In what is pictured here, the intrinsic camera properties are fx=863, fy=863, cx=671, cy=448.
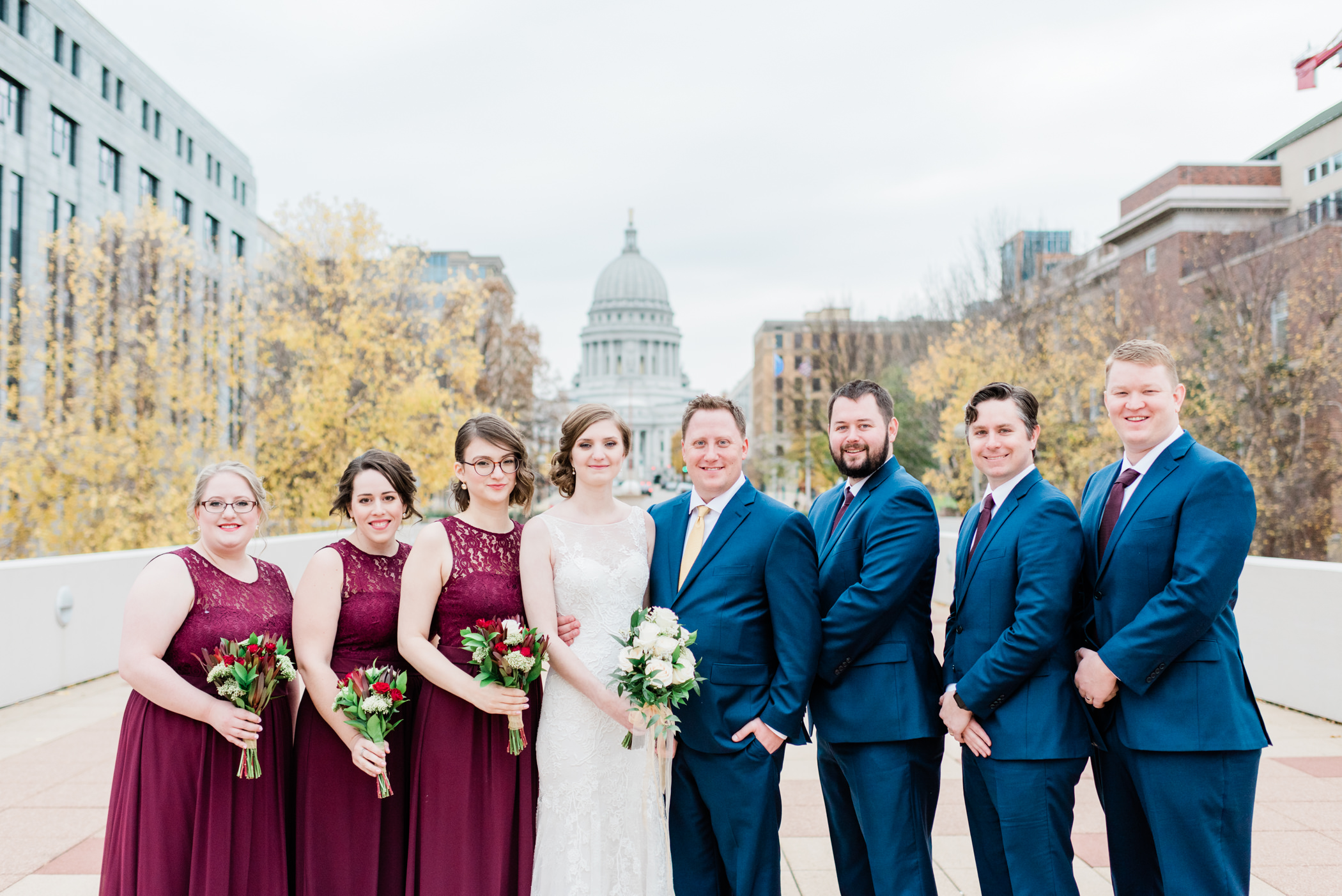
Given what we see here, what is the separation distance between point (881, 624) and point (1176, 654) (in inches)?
46.3

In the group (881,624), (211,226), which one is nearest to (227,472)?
(881,624)

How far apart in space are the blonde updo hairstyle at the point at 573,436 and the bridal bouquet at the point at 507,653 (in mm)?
743

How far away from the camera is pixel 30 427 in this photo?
55.5 feet

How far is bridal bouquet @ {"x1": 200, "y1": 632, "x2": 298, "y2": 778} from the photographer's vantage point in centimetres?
354

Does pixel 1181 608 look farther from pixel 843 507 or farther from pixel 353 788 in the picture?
pixel 353 788

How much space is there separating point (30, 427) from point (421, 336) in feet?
31.3

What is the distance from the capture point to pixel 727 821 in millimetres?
3787

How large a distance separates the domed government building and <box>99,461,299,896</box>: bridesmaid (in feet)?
395

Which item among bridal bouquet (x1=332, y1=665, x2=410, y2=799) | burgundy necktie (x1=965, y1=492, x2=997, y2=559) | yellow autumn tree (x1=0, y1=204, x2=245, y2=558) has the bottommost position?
bridal bouquet (x1=332, y1=665, x2=410, y2=799)

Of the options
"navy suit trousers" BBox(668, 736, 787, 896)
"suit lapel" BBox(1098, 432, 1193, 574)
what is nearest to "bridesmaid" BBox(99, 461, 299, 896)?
"navy suit trousers" BBox(668, 736, 787, 896)

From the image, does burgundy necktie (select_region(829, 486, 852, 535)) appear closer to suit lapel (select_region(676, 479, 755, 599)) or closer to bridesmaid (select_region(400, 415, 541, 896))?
suit lapel (select_region(676, 479, 755, 599))

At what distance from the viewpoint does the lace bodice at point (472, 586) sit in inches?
154

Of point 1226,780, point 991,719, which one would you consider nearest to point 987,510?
point 991,719

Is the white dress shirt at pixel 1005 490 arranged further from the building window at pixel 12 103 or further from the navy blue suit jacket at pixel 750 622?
the building window at pixel 12 103
